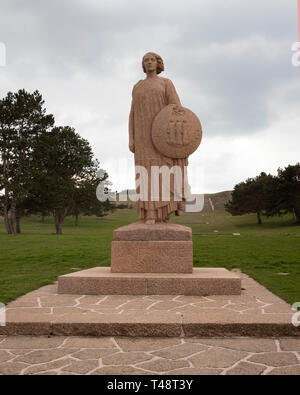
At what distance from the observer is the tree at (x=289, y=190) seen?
114 feet

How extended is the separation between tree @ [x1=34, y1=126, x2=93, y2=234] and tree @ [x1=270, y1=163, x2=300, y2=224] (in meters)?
17.1

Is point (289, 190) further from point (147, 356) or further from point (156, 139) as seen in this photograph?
point (147, 356)

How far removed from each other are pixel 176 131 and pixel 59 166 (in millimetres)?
23250

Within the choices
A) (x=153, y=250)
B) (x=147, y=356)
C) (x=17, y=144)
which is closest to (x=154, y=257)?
(x=153, y=250)

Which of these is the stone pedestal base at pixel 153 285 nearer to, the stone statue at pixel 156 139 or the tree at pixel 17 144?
the stone statue at pixel 156 139

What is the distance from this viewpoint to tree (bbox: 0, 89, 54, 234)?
24.8 m

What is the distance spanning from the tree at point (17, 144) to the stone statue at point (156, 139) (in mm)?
18721

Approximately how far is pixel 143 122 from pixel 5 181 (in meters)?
19.5

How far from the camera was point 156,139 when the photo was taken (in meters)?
6.82

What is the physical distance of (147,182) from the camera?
7070mm

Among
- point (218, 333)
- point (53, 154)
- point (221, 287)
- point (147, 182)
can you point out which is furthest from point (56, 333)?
point (53, 154)

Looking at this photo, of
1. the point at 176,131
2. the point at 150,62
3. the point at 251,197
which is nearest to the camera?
the point at 176,131

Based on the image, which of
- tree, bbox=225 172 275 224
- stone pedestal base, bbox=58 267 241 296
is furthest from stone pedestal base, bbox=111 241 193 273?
tree, bbox=225 172 275 224
